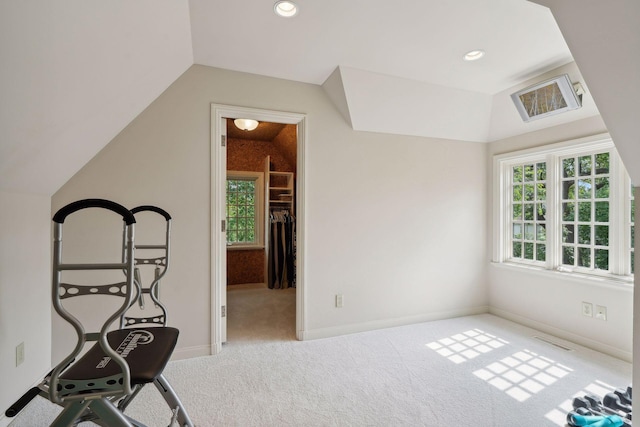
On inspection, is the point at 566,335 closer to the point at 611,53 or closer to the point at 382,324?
the point at 382,324

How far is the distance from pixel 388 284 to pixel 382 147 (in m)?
1.51

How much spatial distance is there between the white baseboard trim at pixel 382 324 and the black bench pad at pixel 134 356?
1650 mm

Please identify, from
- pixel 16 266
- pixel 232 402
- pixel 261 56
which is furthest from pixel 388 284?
pixel 16 266

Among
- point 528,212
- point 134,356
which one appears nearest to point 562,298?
point 528,212

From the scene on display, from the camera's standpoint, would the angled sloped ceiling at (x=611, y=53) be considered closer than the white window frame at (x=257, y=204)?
Yes

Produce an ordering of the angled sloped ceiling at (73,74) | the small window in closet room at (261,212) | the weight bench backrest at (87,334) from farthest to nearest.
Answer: the small window in closet room at (261,212) → the angled sloped ceiling at (73,74) → the weight bench backrest at (87,334)

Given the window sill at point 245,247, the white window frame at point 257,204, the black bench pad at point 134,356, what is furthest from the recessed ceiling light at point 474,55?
the window sill at point 245,247

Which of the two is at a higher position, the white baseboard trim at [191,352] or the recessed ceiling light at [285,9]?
the recessed ceiling light at [285,9]

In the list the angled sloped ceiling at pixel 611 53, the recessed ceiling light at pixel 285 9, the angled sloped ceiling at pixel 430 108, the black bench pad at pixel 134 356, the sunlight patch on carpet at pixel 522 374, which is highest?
the recessed ceiling light at pixel 285 9

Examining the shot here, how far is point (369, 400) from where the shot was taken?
6.60 feet

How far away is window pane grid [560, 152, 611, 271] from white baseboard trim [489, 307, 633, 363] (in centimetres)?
69

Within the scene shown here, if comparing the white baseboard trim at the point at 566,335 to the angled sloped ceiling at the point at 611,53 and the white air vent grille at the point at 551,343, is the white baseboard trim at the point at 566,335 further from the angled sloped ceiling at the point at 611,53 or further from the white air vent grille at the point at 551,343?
the angled sloped ceiling at the point at 611,53

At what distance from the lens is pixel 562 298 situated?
10.00 ft

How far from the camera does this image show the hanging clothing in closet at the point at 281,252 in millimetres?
5066
